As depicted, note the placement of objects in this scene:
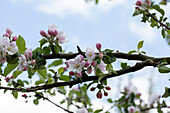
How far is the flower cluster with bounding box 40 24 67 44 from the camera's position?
1.07 m

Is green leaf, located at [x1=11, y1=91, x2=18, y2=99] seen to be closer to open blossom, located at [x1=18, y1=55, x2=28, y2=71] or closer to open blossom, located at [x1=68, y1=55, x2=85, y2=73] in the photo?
open blossom, located at [x1=18, y1=55, x2=28, y2=71]

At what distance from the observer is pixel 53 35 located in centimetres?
108

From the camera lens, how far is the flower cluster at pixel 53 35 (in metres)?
1.07

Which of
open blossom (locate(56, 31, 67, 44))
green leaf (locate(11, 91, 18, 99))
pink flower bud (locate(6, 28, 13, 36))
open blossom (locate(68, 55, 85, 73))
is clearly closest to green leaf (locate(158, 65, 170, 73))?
open blossom (locate(68, 55, 85, 73))

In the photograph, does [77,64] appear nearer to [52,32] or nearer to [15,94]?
[52,32]

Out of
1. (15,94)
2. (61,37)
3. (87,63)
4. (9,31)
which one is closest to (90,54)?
(87,63)

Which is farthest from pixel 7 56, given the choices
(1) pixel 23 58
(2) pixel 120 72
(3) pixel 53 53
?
(2) pixel 120 72

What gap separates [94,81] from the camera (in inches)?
38.5

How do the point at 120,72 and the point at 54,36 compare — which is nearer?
the point at 120,72

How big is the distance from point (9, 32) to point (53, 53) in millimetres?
306

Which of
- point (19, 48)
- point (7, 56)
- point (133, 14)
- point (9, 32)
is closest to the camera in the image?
point (7, 56)

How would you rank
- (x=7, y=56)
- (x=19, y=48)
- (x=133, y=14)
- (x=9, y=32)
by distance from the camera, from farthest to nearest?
(x=133, y=14) < (x=9, y=32) < (x=19, y=48) < (x=7, y=56)

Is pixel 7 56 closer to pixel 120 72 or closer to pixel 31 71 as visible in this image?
pixel 31 71

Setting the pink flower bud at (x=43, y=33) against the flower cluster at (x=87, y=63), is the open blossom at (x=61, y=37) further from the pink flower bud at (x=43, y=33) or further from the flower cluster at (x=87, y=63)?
the flower cluster at (x=87, y=63)
